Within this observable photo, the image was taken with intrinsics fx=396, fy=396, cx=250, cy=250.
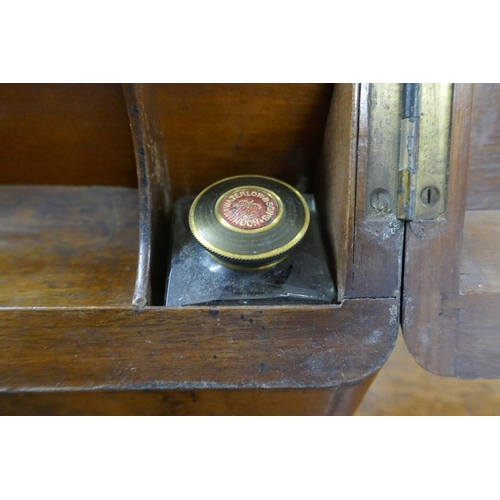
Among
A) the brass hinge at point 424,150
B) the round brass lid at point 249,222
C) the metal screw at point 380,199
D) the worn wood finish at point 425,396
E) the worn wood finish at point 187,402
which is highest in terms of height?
the brass hinge at point 424,150

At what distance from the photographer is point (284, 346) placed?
667 mm

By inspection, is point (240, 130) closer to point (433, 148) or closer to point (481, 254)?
point (433, 148)

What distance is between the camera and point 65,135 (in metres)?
0.86

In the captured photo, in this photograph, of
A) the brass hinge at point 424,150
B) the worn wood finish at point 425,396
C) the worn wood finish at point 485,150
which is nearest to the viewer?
the brass hinge at point 424,150

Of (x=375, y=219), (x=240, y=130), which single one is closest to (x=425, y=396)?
(x=375, y=219)

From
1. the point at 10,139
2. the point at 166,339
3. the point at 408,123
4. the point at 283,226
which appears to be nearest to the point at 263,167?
the point at 283,226

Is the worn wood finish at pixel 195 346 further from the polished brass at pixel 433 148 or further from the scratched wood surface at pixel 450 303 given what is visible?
the polished brass at pixel 433 148

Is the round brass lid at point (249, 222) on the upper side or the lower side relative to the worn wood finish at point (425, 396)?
upper

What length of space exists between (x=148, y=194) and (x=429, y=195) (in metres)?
0.51

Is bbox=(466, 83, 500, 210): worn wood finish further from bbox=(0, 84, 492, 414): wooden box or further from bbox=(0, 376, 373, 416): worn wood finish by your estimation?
bbox=(0, 376, 373, 416): worn wood finish

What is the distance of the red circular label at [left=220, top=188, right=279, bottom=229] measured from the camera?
746 mm

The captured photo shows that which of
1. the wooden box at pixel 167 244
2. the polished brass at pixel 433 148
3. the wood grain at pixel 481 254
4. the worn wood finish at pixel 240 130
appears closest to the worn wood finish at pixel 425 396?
the wooden box at pixel 167 244

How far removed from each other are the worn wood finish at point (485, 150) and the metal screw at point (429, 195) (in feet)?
0.76

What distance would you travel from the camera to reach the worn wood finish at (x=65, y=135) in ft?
2.63
